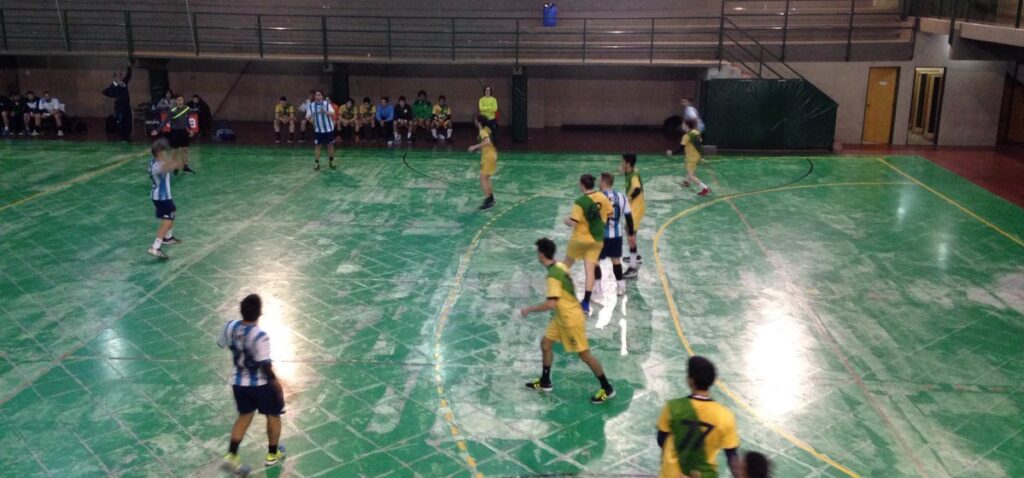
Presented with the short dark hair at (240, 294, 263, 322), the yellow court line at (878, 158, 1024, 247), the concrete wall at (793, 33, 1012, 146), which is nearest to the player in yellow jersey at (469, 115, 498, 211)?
the short dark hair at (240, 294, 263, 322)

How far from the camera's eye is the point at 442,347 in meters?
10.3

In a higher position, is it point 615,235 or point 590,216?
point 590,216

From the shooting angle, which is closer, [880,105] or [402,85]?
[880,105]

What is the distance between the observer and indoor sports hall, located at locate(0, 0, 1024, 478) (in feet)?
26.9

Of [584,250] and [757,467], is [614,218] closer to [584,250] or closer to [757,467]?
[584,250]

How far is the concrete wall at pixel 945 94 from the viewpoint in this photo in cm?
2534

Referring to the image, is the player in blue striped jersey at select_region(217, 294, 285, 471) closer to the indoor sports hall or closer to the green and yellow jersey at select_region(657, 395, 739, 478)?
the indoor sports hall

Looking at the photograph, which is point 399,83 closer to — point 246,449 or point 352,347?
point 352,347

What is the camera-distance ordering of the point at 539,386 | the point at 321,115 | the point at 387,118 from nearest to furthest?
the point at 539,386 < the point at 321,115 < the point at 387,118

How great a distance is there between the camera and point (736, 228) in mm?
15555

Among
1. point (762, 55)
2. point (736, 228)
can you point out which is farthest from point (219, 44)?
point (736, 228)

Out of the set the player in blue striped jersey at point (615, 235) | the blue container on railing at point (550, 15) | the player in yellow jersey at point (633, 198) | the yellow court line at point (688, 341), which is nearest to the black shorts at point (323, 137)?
the yellow court line at point (688, 341)

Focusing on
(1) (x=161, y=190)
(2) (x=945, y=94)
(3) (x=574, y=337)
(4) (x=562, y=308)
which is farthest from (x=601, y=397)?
(2) (x=945, y=94)

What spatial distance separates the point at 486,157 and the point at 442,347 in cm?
629
